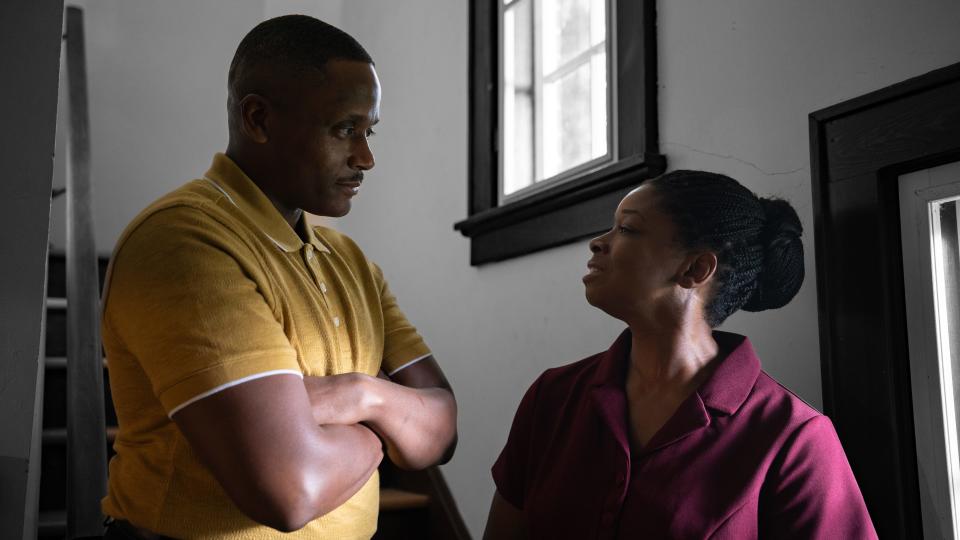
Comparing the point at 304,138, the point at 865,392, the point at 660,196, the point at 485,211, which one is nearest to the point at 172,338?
the point at 304,138

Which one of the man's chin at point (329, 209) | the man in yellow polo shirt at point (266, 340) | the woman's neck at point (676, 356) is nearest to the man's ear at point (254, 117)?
the man in yellow polo shirt at point (266, 340)

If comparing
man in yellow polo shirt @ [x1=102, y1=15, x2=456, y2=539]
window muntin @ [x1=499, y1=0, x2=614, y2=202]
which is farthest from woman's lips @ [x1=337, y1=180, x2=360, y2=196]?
window muntin @ [x1=499, y1=0, x2=614, y2=202]

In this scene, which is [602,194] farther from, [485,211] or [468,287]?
[468,287]

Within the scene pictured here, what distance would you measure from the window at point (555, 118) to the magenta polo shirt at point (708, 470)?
78 cm

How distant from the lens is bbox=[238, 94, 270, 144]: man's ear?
1230mm

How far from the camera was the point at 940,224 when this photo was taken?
1335 millimetres

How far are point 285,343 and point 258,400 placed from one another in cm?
8

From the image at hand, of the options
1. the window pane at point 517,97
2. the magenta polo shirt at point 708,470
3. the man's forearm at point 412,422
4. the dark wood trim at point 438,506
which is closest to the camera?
the magenta polo shirt at point 708,470

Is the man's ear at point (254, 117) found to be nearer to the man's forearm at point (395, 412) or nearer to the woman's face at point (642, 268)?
the man's forearm at point (395, 412)

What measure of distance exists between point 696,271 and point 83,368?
1.50m

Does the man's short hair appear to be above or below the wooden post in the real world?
above

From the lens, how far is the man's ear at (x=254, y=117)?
4.04 feet

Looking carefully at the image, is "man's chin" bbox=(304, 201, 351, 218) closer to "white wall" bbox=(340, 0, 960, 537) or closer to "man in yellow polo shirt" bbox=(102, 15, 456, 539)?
"man in yellow polo shirt" bbox=(102, 15, 456, 539)

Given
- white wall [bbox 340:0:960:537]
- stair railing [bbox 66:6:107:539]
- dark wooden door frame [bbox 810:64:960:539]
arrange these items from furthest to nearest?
stair railing [bbox 66:6:107:539] → white wall [bbox 340:0:960:537] → dark wooden door frame [bbox 810:64:960:539]
